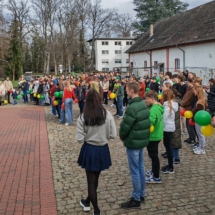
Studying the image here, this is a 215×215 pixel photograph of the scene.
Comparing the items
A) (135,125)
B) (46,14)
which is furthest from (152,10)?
(135,125)

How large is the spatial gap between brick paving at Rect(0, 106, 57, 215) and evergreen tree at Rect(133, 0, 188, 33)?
39731 millimetres

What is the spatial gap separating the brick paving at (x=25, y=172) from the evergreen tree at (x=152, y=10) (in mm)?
39731

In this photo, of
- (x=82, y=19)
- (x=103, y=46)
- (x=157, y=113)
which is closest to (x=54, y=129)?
(x=157, y=113)

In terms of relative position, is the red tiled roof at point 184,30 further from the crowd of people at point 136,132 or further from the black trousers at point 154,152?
the black trousers at point 154,152

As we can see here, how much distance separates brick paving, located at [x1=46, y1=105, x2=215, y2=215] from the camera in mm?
4859

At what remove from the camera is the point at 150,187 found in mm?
5711

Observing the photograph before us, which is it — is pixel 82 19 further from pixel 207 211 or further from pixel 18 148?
pixel 207 211

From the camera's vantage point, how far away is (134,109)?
456 cm

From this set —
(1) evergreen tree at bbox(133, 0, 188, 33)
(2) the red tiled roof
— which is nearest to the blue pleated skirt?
(2) the red tiled roof

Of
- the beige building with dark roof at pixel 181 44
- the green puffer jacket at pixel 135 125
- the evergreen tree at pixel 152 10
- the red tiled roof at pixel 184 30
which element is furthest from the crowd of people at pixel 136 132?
the evergreen tree at pixel 152 10

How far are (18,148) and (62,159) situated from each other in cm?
187

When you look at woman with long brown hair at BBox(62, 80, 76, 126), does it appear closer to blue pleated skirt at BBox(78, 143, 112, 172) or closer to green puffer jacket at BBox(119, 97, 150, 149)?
green puffer jacket at BBox(119, 97, 150, 149)

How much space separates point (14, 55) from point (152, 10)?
77.1 ft

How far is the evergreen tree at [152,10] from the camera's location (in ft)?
156
